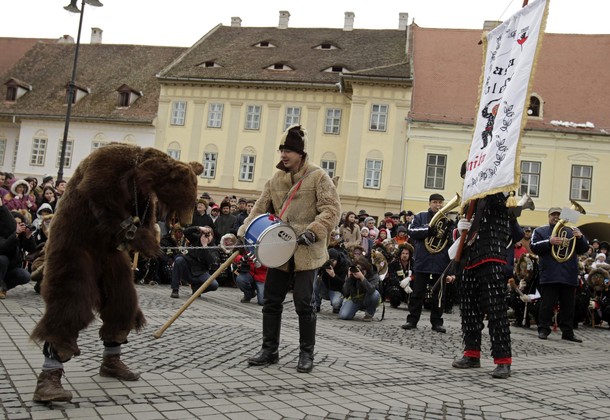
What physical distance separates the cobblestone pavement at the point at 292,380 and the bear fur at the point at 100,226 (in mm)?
556

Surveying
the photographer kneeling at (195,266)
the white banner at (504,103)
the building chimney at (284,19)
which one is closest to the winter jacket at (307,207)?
the white banner at (504,103)

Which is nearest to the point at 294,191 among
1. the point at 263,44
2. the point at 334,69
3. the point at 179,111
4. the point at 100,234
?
the point at 100,234

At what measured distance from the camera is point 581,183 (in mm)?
32156

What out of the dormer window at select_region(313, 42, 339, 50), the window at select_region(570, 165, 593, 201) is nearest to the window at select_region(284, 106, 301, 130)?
the dormer window at select_region(313, 42, 339, 50)

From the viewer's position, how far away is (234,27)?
43094mm

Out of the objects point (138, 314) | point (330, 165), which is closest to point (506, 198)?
point (138, 314)

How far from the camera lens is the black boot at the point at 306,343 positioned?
18.4 feet

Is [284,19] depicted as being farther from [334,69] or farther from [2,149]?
[2,149]

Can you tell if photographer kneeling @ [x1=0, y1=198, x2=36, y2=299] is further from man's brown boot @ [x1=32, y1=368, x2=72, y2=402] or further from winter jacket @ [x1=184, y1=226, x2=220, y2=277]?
man's brown boot @ [x1=32, y1=368, x2=72, y2=402]

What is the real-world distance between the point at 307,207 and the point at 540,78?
31849 millimetres

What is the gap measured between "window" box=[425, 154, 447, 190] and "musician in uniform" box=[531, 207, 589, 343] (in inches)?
890

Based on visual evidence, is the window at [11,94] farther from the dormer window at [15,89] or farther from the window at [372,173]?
the window at [372,173]

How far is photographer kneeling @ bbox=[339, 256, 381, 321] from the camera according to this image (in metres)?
10.4

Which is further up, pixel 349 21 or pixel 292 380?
pixel 349 21
